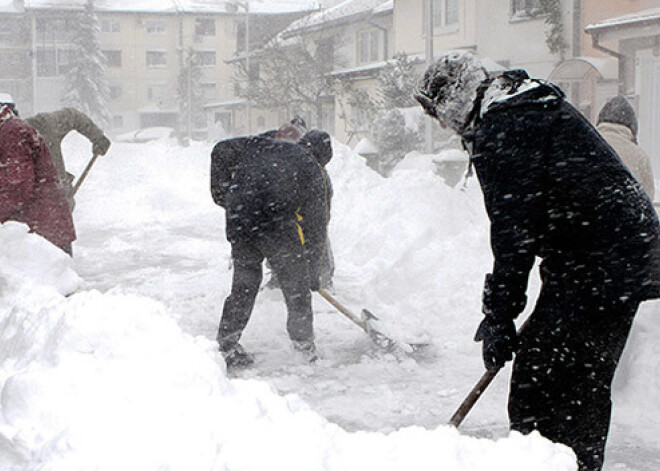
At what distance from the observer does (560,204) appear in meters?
2.55

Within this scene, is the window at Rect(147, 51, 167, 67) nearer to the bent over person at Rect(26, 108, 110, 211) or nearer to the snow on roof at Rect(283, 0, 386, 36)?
the snow on roof at Rect(283, 0, 386, 36)

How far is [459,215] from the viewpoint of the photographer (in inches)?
371

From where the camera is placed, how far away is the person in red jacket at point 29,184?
4.64 meters

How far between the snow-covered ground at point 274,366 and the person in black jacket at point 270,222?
36 cm

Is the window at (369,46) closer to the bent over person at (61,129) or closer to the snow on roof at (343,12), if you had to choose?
the snow on roof at (343,12)

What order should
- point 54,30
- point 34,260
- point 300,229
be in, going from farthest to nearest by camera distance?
1. point 54,30
2. point 300,229
3. point 34,260

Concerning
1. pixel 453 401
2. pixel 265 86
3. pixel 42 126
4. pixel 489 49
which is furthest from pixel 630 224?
pixel 265 86

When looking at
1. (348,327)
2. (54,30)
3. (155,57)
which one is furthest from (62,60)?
(348,327)

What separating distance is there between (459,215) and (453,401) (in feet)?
16.7

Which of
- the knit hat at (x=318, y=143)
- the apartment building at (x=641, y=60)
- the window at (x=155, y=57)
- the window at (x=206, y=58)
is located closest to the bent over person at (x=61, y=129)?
the knit hat at (x=318, y=143)

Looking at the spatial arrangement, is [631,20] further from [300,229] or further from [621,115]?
[300,229]

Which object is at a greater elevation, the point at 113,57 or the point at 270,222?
the point at 113,57

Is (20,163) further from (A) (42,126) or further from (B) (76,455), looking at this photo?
(B) (76,455)

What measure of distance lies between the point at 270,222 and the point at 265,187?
0.73 ft
